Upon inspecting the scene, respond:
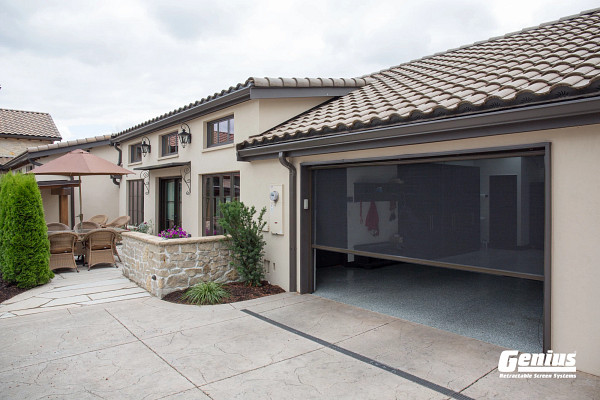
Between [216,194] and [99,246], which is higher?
[216,194]

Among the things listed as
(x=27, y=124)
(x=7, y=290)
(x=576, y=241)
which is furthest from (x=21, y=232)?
(x=27, y=124)

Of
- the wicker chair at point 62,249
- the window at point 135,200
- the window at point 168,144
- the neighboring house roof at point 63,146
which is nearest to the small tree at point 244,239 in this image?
the wicker chair at point 62,249

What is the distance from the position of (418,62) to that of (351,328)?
24.3 ft

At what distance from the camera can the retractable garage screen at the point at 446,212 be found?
4.43m

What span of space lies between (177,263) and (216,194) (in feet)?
10.6

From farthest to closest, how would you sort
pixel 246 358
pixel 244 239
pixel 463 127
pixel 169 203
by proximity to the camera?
pixel 169 203 → pixel 244 239 → pixel 463 127 → pixel 246 358

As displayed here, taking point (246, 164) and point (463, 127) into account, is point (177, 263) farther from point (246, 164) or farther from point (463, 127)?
point (463, 127)

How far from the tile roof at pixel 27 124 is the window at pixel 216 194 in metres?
19.4

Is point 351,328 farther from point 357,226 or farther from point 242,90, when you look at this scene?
point 242,90

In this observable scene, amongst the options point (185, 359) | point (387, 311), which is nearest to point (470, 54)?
point (387, 311)

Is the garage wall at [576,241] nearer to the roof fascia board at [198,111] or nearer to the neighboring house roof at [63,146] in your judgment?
the roof fascia board at [198,111]

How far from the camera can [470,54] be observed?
854cm

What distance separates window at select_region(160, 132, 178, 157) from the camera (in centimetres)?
1223

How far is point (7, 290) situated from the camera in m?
7.38
